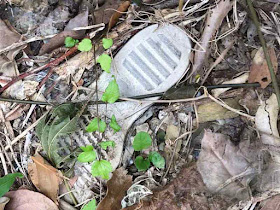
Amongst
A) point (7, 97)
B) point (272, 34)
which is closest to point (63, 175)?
point (7, 97)

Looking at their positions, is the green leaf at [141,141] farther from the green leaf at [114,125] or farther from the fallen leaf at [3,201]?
the fallen leaf at [3,201]

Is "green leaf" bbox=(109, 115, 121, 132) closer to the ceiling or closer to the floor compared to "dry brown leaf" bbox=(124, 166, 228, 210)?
closer to the ceiling

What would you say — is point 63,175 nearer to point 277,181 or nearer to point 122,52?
point 122,52

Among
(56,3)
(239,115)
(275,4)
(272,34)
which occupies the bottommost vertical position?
(239,115)

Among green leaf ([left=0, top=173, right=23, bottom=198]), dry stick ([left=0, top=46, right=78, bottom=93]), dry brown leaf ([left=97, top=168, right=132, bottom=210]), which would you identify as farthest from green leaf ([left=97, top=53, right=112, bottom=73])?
green leaf ([left=0, top=173, right=23, bottom=198])

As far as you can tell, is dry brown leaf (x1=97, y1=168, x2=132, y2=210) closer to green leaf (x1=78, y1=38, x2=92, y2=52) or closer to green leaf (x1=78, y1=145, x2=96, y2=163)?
green leaf (x1=78, y1=145, x2=96, y2=163)

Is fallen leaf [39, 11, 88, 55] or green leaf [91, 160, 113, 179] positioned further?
fallen leaf [39, 11, 88, 55]
